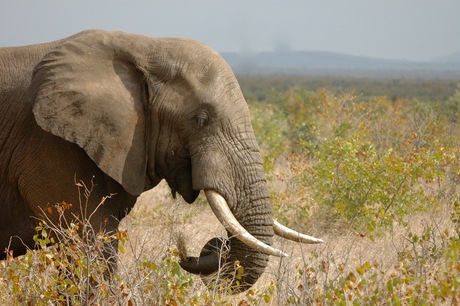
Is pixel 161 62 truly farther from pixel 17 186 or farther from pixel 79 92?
pixel 17 186

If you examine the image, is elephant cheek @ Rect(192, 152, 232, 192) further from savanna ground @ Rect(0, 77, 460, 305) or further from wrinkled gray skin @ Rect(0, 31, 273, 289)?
savanna ground @ Rect(0, 77, 460, 305)

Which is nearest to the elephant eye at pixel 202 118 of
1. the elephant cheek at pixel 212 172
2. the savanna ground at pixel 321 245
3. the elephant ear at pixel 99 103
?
the elephant cheek at pixel 212 172

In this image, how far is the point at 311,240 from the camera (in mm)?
6051

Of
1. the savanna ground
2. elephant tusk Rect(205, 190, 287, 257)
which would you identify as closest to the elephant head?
elephant tusk Rect(205, 190, 287, 257)

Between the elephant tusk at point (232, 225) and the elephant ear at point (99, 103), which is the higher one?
the elephant ear at point (99, 103)

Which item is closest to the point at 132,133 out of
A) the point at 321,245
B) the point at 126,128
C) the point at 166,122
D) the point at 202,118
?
the point at 126,128

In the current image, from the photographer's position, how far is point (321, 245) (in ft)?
29.9

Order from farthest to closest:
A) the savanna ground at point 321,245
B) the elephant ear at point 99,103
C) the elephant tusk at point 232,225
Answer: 1. the elephant ear at point 99,103
2. the elephant tusk at point 232,225
3. the savanna ground at point 321,245

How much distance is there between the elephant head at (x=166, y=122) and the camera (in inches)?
230

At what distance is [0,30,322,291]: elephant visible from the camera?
5863 millimetres

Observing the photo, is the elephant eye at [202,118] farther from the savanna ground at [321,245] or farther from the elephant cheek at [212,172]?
the savanna ground at [321,245]

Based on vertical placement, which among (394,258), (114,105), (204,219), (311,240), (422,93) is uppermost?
(114,105)

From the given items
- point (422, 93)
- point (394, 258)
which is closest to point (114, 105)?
point (394, 258)

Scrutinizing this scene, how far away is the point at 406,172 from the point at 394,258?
62.4 inches
